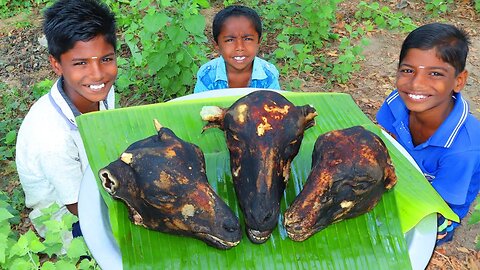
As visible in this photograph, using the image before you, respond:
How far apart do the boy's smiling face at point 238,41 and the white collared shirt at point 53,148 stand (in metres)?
1.17

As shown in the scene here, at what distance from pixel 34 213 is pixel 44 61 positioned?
2.56m

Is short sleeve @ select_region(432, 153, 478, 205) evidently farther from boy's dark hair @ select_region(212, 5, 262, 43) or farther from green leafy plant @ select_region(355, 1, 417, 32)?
green leafy plant @ select_region(355, 1, 417, 32)

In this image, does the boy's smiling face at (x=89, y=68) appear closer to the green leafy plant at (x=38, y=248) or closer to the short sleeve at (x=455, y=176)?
the green leafy plant at (x=38, y=248)

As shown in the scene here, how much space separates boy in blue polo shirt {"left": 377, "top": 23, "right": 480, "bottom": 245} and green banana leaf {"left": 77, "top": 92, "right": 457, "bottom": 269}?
0.59 metres

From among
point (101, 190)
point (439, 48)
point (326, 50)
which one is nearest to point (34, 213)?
point (101, 190)

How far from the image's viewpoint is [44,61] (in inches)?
190

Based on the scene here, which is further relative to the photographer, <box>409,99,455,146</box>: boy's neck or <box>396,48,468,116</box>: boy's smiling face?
<box>409,99,455,146</box>: boy's neck

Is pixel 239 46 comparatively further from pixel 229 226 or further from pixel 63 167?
pixel 229 226

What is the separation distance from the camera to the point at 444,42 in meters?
2.38

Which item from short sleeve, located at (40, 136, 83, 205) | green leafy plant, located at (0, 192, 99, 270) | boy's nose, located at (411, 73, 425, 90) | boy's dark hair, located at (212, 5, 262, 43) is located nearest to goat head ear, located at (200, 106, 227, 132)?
green leafy plant, located at (0, 192, 99, 270)

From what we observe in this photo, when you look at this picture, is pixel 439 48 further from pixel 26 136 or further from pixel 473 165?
pixel 26 136

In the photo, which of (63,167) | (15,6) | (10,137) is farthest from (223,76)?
(15,6)

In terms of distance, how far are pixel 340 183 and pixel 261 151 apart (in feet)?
1.00

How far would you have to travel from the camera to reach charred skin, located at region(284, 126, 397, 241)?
1.63 metres
